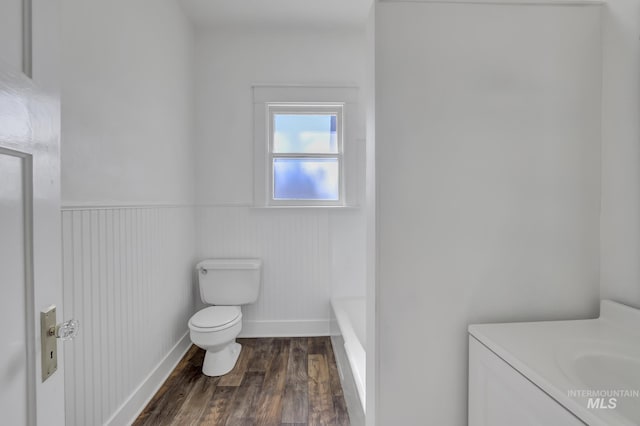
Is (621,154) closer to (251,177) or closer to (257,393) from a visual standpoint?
(257,393)

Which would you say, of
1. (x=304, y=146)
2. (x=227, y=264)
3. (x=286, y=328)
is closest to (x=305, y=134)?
(x=304, y=146)

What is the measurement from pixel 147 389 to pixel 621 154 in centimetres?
245

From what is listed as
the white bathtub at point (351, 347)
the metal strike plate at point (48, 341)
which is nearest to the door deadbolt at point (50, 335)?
the metal strike plate at point (48, 341)

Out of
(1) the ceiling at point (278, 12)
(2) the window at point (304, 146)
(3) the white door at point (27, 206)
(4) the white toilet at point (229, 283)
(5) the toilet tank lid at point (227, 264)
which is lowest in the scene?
(4) the white toilet at point (229, 283)

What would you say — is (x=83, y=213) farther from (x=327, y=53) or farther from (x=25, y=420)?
(x=327, y=53)

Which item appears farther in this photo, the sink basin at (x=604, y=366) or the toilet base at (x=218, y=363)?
the toilet base at (x=218, y=363)

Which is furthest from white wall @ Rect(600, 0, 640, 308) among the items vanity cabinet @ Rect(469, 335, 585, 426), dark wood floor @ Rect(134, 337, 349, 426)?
dark wood floor @ Rect(134, 337, 349, 426)

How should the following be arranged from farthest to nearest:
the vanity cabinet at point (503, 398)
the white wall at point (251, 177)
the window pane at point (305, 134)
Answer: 1. the window pane at point (305, 134)
2. the white wall at point (251, 177)
3. the vanity cabinet at point (503, 398)

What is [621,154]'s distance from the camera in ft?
3.17

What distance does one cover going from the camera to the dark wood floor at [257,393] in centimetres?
167

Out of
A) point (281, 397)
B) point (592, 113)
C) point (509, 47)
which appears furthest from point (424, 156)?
point (281, 397)

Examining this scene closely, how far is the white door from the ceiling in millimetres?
1986

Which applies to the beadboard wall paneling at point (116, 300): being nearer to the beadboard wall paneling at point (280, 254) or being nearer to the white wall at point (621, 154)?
the beadboard wall paneling at point (280, 254)

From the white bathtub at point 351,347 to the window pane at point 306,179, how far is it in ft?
3.08
